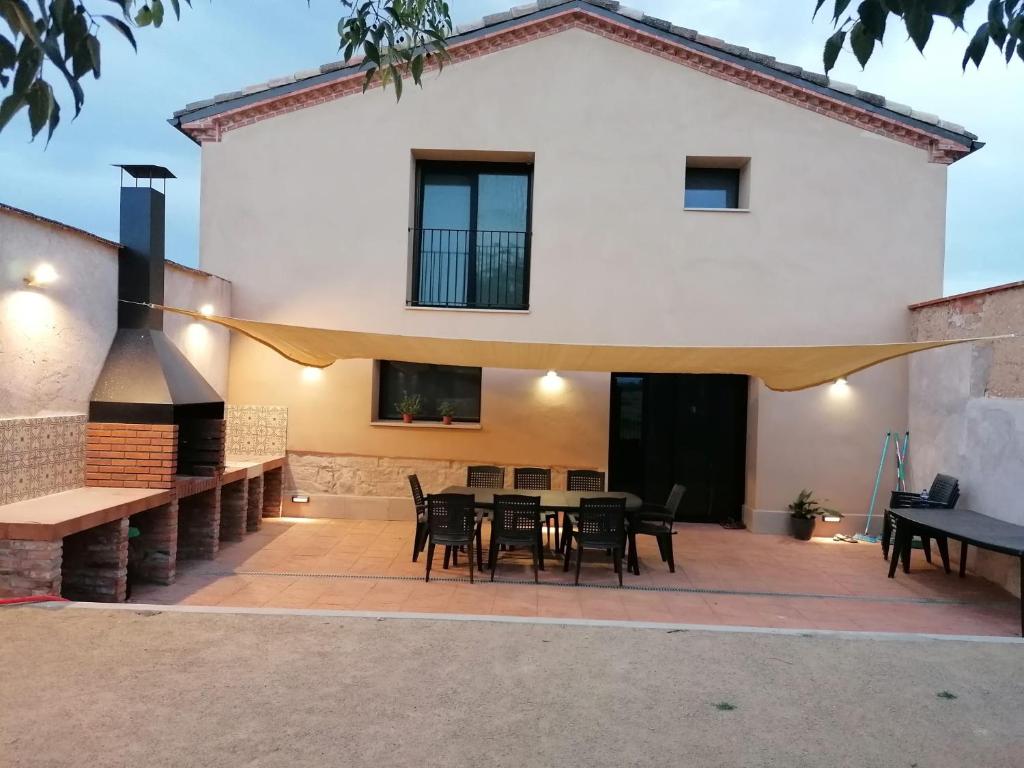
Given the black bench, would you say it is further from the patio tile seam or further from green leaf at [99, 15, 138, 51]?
green leaf at [99, 15, 138, 51]

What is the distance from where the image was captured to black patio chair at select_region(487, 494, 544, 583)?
646cm

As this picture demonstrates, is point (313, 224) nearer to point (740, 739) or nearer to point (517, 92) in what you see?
point (517, 92)

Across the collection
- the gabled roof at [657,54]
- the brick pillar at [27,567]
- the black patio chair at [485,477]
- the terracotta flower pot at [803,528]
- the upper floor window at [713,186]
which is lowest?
the terracotta flower pot at [803,528]

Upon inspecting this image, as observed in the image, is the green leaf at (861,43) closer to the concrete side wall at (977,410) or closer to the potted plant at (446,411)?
the concrete side wall at (977,410)

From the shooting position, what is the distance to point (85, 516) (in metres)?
5.00

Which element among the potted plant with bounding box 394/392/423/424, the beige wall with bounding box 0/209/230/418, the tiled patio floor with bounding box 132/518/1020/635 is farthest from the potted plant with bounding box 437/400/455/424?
the beige wall with bounding box 0/209/230/418

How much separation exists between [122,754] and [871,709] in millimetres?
3655

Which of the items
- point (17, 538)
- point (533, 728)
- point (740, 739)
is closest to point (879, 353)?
point (740, 739)

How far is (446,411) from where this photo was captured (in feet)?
31.1

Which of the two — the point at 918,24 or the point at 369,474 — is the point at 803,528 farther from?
the point at 918,24

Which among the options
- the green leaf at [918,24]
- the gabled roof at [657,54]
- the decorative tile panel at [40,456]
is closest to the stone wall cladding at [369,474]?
the decorative tile panel at [40,456]

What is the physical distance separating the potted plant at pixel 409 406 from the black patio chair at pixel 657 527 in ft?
11.7

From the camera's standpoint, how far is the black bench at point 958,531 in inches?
219

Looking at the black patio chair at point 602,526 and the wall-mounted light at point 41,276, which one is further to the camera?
the black patio chair at point 602,526
